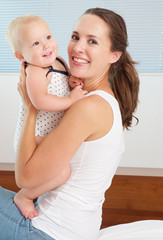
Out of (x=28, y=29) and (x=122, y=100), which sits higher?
(x=28, y=29)

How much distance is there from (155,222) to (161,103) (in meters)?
2.08

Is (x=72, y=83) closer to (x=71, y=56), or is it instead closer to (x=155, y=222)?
(x=71, y=56)

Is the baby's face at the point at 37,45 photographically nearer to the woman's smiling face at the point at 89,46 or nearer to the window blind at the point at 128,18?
the woman's smiling face at the point at 89,46

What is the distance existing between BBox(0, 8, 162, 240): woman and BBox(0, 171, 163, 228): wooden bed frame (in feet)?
5.36

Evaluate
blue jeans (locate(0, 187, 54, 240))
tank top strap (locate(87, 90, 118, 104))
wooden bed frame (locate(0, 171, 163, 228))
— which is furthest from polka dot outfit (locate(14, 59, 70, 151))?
wooden bed frame (locate(0, 171, 163, 228))

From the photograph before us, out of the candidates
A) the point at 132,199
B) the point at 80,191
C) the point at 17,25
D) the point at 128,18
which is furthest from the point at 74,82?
the point at 128,18

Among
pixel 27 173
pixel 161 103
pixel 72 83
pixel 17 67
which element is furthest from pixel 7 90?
pixel 27 173

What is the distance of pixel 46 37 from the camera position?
1.51 metres

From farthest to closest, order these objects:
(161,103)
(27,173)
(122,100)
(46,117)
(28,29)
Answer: (161,103)
(122,100)
(46,117)
(28,29)
(27,173)

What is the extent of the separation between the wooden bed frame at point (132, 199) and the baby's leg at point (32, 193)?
5.52ft

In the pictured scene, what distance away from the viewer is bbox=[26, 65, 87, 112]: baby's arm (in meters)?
1.45

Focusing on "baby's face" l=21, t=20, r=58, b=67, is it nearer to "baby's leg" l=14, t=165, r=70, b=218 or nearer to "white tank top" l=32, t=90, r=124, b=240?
"white tank top" l=32, t=90, r=124, b=240

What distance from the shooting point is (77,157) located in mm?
1387

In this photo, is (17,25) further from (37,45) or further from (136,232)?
(136,232)
